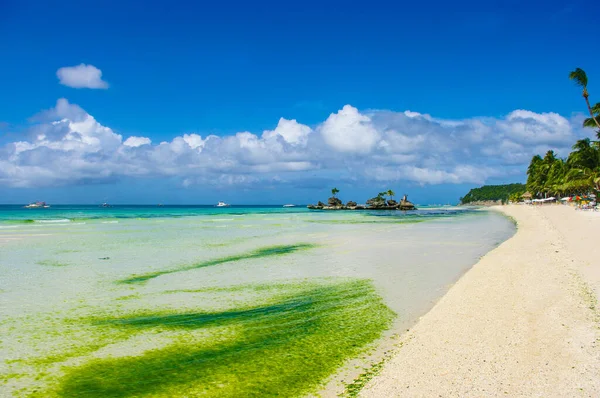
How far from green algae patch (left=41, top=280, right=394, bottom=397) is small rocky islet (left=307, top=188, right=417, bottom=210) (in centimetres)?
12523

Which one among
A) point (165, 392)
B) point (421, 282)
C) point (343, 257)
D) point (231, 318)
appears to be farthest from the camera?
point (343, 257)

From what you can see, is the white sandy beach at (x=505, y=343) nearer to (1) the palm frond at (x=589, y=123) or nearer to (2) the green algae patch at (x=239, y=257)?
(2) the green algae patch at (x=239, y=257)

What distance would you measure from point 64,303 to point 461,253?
726 inches

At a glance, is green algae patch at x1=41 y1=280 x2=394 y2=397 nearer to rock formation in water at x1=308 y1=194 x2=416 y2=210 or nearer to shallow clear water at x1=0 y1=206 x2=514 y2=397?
shallow clear water at x1=0 y1=206 x2=514 y2=397

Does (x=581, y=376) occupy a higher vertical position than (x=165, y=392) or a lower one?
higher

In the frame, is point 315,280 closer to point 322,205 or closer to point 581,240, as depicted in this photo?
point 581,240

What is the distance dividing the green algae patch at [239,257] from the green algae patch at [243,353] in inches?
230

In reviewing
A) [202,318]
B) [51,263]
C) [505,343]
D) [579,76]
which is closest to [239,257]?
[51,263]

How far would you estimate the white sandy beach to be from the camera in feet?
17.6

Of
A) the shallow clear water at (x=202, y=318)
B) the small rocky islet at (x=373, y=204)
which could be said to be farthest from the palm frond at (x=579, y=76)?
the small rocky islet at (x=373, y=204)

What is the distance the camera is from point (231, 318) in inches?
391

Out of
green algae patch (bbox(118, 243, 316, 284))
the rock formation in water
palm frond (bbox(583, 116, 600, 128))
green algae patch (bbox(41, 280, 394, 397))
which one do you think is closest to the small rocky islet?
the rock formation in water

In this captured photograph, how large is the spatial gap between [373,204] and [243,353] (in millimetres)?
138270

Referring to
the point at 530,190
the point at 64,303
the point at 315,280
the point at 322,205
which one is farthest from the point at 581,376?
the point at 322,205
